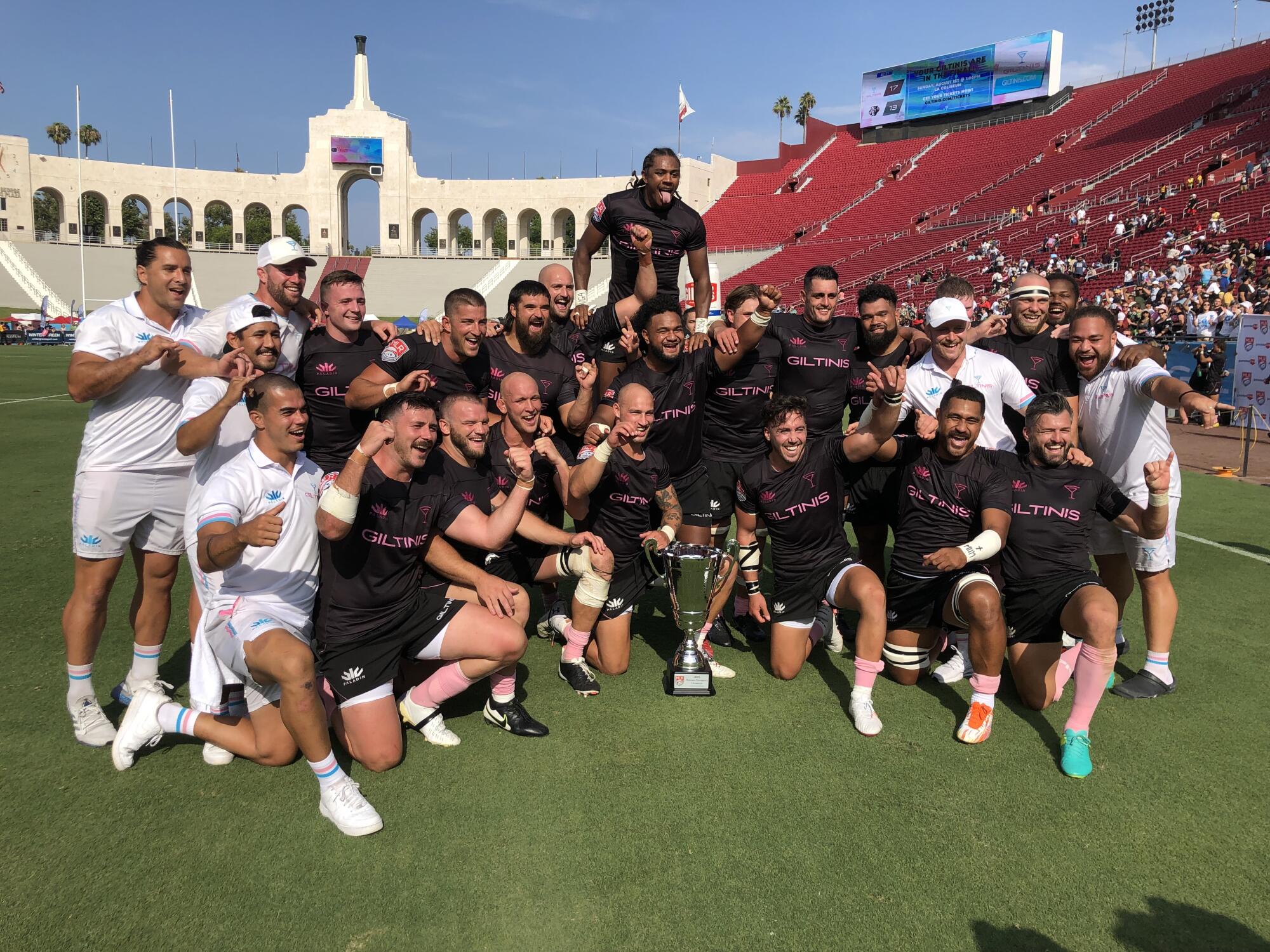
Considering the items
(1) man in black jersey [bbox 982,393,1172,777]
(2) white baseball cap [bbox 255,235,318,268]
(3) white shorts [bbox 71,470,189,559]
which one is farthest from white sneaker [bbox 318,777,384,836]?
A: (1) man in black jersey [bbox 982,393,1172,777]

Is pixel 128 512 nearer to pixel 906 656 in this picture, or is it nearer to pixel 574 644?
pixel 574 644

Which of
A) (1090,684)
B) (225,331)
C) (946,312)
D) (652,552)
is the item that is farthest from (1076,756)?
(225,331)

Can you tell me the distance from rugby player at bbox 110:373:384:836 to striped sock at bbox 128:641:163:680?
1.79 ft

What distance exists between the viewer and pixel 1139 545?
4.91m

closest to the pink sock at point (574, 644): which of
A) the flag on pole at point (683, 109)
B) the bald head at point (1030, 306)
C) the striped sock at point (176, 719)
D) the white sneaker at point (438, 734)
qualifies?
the white sneaker at point (438, 734)

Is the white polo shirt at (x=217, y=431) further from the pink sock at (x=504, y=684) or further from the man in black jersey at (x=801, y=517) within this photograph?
the man in black jersey at (x=801, y=517)

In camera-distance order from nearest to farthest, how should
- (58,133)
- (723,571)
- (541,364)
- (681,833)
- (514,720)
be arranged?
(681,833) → (514,720) → (723,571) → (541,364) → (58,133)

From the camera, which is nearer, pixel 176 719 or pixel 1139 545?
pixel 176 719

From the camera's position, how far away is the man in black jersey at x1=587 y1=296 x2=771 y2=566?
5.35 meters

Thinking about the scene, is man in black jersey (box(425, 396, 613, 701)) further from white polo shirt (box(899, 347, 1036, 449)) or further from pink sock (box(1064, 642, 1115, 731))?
pink sock (box(1064, 642, 1115, 731))

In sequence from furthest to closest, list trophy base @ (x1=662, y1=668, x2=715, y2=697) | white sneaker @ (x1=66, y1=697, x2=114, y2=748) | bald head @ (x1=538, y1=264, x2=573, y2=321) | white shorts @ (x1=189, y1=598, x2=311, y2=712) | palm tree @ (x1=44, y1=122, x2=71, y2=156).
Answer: palm tree @ (x1=44, y1=122, x2=71, y2=156), bald head @ (x1=538, y1=264, x2=573, y2=321), trophy base @ (x1=662, y1=668, x2=715, y2=697), white sneaker @ (x1=66, y1=697, x2=114, y2=748), white shorts @ (x1=189, y1=598, x2=311, y2=712)

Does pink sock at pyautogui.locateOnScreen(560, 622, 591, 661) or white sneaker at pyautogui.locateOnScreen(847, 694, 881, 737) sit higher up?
pink sock at pyautogui.locateOnScreen(560, 622, 591, 661)

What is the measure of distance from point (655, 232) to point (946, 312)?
236cm

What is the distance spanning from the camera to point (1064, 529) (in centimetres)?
459
